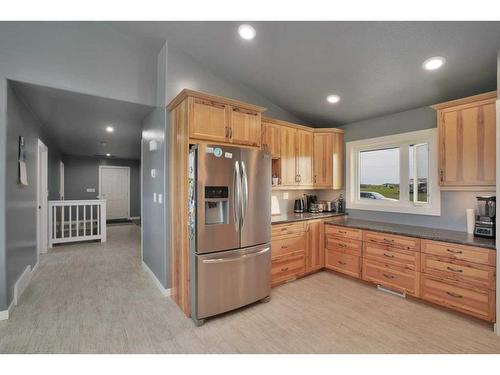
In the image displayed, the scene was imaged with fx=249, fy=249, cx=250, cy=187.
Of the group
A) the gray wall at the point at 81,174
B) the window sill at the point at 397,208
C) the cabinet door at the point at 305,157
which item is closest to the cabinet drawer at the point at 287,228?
the cabinet door at the point at 305,157

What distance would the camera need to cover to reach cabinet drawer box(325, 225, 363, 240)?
3.33m

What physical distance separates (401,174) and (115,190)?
29.4 feet

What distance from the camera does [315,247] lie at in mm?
3641

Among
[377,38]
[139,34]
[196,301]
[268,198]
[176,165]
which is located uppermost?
[139,34]

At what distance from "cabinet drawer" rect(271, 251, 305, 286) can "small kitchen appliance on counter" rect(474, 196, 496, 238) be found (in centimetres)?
195

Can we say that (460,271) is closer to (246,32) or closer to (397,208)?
(397,208)

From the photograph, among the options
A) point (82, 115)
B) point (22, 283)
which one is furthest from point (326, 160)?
point (22, 283)

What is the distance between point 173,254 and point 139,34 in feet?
8.90

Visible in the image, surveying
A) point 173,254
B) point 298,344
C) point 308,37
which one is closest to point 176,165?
point 173,254

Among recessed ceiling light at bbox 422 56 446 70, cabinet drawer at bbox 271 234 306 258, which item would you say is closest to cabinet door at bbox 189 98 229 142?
cabinet drawer at bbox 271 234 306 258

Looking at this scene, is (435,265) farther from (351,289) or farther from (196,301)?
(196,301)

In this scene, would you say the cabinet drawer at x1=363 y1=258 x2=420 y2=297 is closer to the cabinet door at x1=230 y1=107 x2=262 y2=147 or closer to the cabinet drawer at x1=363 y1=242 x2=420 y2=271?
the cabinet drawer at x1=363 y1=242 x2=420 y2=271

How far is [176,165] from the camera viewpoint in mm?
2811

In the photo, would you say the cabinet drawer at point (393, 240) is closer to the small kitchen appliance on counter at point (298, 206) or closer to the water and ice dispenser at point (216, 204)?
the small kitchen appliance on counter at point (298, 206)
